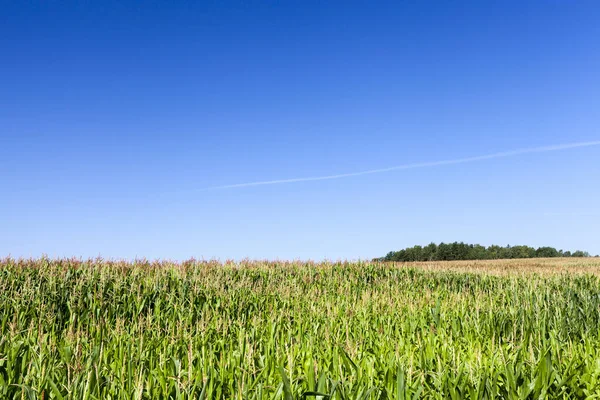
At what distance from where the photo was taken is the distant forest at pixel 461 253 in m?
95.3

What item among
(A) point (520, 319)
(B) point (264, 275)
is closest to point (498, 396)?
(A) point (520, 319)

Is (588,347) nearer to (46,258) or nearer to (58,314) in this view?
(58,314)

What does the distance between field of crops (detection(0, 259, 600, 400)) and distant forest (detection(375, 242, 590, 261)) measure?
267 feet

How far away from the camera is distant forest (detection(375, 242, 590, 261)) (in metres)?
95.3

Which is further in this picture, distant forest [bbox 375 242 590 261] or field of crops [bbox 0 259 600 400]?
distant forest [bbox 375 242 590 261]

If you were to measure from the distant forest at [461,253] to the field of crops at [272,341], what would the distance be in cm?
8138

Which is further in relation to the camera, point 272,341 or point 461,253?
point 461,253

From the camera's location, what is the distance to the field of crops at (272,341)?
3498 mm

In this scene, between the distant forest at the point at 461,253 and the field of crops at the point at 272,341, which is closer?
the field of crops at the point at 272,341

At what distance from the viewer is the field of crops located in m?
3.50

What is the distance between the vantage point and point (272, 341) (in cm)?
531

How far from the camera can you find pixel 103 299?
9.05 m

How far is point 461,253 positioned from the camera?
9794 centimetres

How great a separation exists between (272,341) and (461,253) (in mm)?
100362
